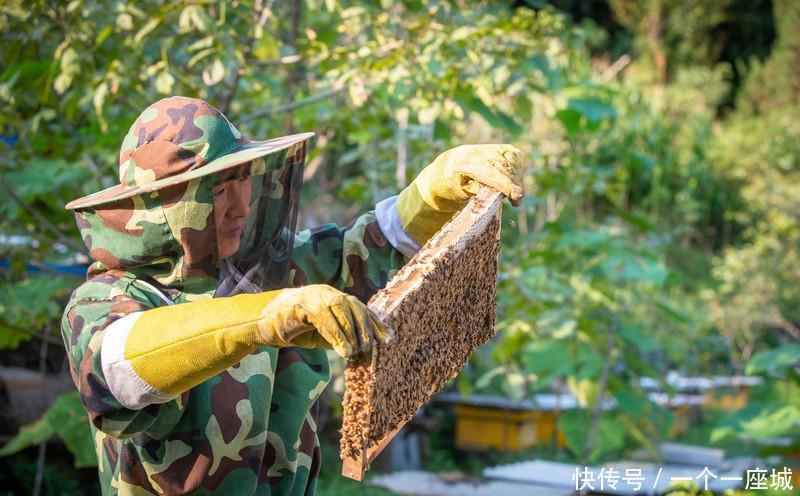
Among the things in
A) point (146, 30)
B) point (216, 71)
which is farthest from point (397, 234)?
point (146, 30)

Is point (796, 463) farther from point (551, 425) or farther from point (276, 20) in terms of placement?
point (276, 20)

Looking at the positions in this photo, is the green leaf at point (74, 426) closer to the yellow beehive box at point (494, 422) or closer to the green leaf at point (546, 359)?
the green leaf at point (546, 359)

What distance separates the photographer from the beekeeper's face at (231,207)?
5.62ft

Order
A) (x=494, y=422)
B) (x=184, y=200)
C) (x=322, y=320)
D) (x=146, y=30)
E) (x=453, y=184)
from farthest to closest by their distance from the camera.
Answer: (x=494, y=422)
(x=146, y=30)
(x=453, y=184)
(x=184, y=200)
(x=322, y=320)

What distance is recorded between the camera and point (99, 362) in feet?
5.17

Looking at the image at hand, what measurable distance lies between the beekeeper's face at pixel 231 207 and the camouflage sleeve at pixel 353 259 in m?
0.32

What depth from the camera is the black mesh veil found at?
69.6 inches

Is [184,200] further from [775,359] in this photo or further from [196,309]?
[775,359]

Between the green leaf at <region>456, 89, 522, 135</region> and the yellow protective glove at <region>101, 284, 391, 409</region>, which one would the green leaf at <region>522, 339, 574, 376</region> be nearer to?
the green leaf at <region>456, 89, 522, 135</region>

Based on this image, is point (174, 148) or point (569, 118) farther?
point (569, 118)

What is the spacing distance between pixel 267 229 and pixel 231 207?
0.09 m

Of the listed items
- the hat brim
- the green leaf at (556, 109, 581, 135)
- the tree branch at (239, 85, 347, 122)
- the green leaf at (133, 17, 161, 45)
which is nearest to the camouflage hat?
the hat brim

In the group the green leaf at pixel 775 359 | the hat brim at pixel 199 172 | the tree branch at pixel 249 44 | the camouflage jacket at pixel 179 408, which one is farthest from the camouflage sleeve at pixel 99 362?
the green leaf at pixel 775 359

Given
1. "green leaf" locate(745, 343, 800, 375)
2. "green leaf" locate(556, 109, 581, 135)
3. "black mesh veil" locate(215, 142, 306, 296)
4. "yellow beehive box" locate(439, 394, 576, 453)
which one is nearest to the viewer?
"black mesh veil" locate(215, 142, 306, 296)
